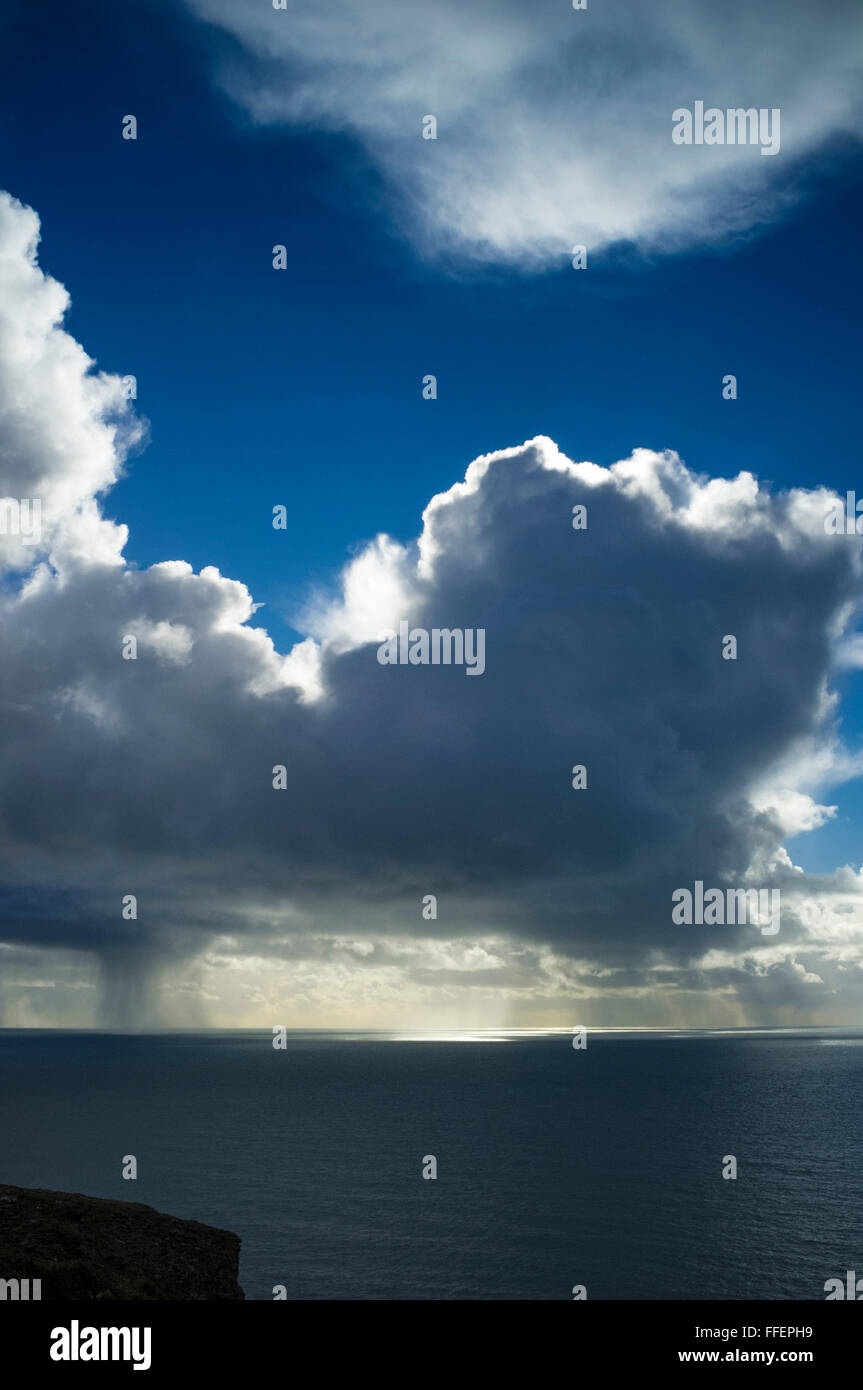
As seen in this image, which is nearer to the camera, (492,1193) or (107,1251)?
(107,1251)

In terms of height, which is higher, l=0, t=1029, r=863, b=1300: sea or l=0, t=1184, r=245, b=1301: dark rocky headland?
l=0, t=1184, r=245, b=1301: dark rocky headland

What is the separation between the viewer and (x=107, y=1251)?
38.9 meters

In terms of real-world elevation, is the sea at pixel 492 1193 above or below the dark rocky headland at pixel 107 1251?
below

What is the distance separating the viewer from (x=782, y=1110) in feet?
601

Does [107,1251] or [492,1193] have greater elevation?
[107,1251]

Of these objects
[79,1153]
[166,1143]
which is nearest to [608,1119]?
[166,1143]

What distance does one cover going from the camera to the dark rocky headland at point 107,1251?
113 ft

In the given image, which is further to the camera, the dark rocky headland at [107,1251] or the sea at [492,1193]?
the sea at [492,1193]

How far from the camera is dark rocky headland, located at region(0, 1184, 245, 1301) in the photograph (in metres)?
34.6
